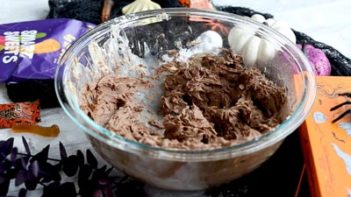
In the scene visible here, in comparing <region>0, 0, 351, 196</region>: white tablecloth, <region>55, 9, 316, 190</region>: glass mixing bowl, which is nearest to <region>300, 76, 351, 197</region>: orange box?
<region>55, 9, 316, 190</region>: glass mixing bowl

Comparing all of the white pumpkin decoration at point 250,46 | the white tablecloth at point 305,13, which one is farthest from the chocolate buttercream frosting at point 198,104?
the white tablecloth at point 305,13

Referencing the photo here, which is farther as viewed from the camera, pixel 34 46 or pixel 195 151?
pixel 34 46

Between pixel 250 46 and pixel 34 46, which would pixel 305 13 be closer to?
pixel 250 46

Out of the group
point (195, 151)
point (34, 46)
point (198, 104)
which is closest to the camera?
point (195, 151)

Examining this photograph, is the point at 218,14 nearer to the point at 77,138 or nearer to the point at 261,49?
the point at 261,49

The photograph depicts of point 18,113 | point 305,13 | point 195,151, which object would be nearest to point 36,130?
point 18,113

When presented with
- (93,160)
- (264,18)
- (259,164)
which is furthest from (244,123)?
(264,18)

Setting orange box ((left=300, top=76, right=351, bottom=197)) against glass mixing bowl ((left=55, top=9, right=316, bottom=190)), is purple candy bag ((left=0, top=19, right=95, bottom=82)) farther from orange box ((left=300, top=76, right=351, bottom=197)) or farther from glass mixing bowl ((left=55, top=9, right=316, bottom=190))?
orange box ((left=300, top=76, right=351, bottom=197))
